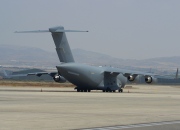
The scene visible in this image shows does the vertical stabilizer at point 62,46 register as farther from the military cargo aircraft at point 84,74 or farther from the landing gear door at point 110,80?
the landing gear door at point 110,80

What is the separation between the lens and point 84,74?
71375 mm

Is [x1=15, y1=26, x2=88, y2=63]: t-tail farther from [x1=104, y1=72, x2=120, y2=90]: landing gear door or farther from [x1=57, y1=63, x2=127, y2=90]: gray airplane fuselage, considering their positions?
[x1=104, y1=72, x2=120, y2=90]: landing gear door

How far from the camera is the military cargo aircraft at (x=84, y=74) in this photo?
69438 millimetres

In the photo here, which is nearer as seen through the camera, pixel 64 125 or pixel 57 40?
pixel 64 125

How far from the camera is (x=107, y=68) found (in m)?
76.4

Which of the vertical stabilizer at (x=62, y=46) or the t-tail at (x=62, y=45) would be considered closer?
the t-tail at (x=62, y=45)

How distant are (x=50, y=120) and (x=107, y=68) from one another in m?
51.9

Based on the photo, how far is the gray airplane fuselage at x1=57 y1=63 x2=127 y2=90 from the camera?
68.5 metres

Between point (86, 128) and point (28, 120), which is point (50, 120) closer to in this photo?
point (28, 120)

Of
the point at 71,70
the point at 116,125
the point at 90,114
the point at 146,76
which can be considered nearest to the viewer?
the point at 116,125

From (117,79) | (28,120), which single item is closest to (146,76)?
(117,79)

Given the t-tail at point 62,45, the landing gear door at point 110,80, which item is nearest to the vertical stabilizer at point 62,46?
the t-tail at point 62,45

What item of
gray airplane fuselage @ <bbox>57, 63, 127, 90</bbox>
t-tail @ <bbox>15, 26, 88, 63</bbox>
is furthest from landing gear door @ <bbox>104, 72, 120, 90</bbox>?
t-tail @ <bbox>15, 26, 88, 63</bbox>

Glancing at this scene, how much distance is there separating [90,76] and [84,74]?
148 centimetres
